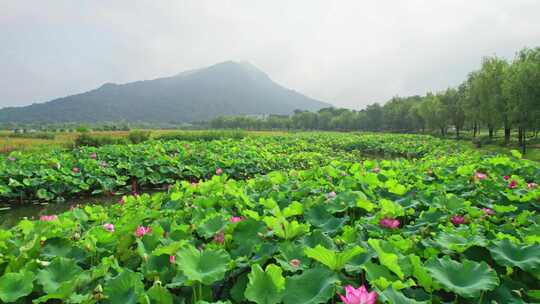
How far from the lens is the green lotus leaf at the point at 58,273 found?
157 centimetres

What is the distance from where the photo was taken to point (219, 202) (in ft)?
9.91

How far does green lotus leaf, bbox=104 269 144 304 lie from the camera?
54.7 inches

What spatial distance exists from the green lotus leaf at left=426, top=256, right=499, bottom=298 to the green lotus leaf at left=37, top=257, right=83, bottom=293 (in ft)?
5.82

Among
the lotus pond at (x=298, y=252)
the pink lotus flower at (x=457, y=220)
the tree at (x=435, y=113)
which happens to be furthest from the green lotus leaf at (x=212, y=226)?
the tree at (x=435, y=113)

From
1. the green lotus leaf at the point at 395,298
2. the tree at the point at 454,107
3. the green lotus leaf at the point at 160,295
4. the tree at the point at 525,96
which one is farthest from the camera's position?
the tree at the point at 454,107

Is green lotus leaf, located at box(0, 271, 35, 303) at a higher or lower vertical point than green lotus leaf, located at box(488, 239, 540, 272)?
lower

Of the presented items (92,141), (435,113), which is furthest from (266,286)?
(435,113)

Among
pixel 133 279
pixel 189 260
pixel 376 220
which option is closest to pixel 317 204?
pixel 376 220

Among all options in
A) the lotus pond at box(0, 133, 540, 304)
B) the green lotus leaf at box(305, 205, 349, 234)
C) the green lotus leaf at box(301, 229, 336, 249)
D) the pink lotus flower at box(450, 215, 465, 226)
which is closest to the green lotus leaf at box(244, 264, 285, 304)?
the lotus pond at box(0, 133, 540, 304)

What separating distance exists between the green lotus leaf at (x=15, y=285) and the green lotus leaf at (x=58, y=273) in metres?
0.05

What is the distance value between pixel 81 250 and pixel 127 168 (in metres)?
8.13

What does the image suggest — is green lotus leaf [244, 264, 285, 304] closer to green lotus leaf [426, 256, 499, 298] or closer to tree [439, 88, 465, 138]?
green lotus leaf [426, 256, 499, 298]

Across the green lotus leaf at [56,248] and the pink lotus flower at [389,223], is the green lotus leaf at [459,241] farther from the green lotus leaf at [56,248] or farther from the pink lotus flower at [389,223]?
the green lotus leaf at [56,248]

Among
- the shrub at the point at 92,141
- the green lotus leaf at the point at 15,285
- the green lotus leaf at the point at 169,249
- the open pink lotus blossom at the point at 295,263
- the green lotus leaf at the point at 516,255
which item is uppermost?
the shrub at the point at 92,141
